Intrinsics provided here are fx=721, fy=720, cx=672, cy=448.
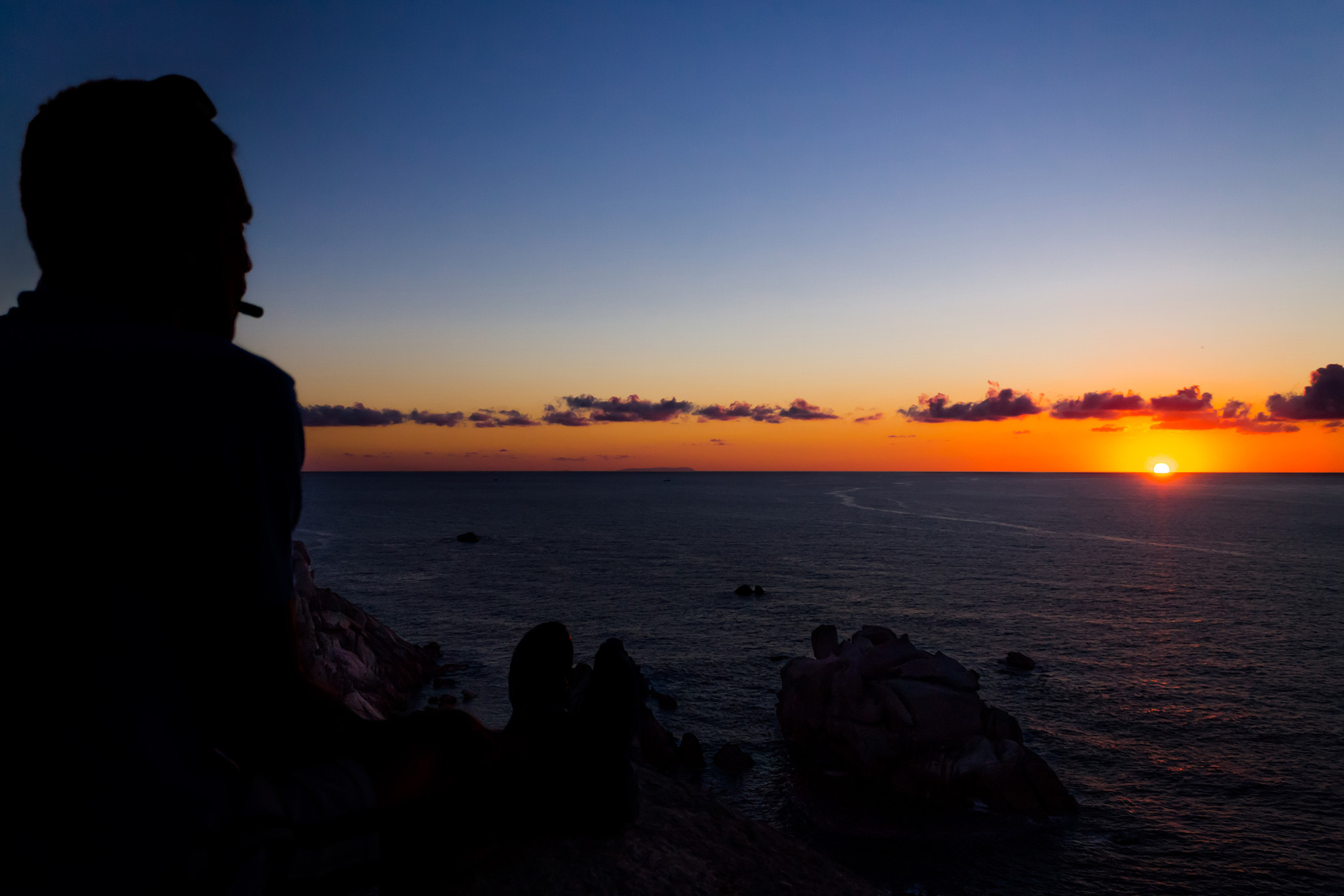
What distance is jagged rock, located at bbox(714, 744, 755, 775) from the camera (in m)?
23.9

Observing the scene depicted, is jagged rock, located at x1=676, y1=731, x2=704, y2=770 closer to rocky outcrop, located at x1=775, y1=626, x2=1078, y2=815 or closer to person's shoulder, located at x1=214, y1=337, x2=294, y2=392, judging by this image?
rocky outcrop, located at x1=775, y1=626, x2=1078, y2=815

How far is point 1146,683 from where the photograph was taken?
34.4 meters

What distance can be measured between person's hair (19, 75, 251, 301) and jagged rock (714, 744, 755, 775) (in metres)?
24.8

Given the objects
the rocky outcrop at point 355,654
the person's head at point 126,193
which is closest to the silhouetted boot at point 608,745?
the person's head at point 126,193

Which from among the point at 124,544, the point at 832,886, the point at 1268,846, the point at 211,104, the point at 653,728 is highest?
the point at 211,104

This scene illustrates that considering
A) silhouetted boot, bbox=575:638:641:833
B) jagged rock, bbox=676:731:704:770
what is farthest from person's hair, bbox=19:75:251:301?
jagged rock, bbox=676:731:704:770

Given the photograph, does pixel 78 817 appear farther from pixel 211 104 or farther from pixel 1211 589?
pixel 1211 589

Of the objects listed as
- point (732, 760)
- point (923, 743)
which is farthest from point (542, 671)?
point (732, 760)

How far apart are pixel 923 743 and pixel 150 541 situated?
23.8 meters

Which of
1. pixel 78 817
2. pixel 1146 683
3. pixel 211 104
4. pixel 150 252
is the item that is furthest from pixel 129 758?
pixel 1146 683

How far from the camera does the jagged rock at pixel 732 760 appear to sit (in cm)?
2392

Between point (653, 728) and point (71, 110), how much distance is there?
24891 millimetres

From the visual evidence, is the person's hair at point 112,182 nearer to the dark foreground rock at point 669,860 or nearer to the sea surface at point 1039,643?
the dark foreground rock at point 669,860

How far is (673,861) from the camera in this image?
505 cm
